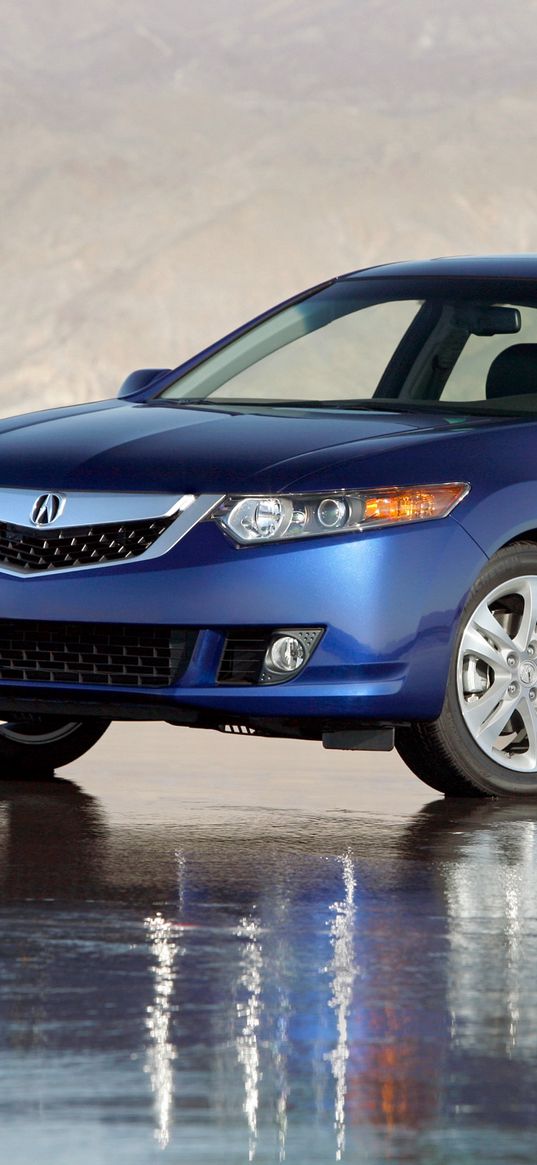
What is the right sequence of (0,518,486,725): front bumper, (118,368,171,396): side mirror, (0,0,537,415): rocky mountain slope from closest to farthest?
(0,518,486,725): front bumper → (118,368,171,396): side mirror → (0,0,537,415): rocky mountain slope

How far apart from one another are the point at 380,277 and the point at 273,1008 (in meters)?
5.00

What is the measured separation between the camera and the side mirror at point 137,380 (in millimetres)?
9132

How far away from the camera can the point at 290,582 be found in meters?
7.11

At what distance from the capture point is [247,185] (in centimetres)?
7794

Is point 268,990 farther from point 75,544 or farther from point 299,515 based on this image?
point 75,544

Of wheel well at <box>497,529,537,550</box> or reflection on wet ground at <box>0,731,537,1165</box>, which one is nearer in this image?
reflection on wet ground at <box>0,731,537,1165</box>

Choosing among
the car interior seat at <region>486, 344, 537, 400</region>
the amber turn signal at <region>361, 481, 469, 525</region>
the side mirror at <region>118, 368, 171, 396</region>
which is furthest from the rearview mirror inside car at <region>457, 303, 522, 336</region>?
the amber turn signal at <region>361, 481, 469, 525</region>

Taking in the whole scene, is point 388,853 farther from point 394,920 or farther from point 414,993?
point 414,993

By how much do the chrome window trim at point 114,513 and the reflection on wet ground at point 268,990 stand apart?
803 mm

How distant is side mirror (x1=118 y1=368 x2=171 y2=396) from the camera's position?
9.13m

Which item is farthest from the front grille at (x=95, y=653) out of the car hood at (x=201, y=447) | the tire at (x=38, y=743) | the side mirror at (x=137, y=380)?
the side mirror at (x=137, y=380)

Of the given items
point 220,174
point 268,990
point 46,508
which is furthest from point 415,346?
point 220,174

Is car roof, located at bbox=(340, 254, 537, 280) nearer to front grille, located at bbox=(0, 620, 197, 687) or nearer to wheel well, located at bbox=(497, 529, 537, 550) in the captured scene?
wheel well, located at bbox=(497, 529, 537, 550)

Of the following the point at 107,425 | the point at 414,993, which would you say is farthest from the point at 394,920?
the point at 107,425
